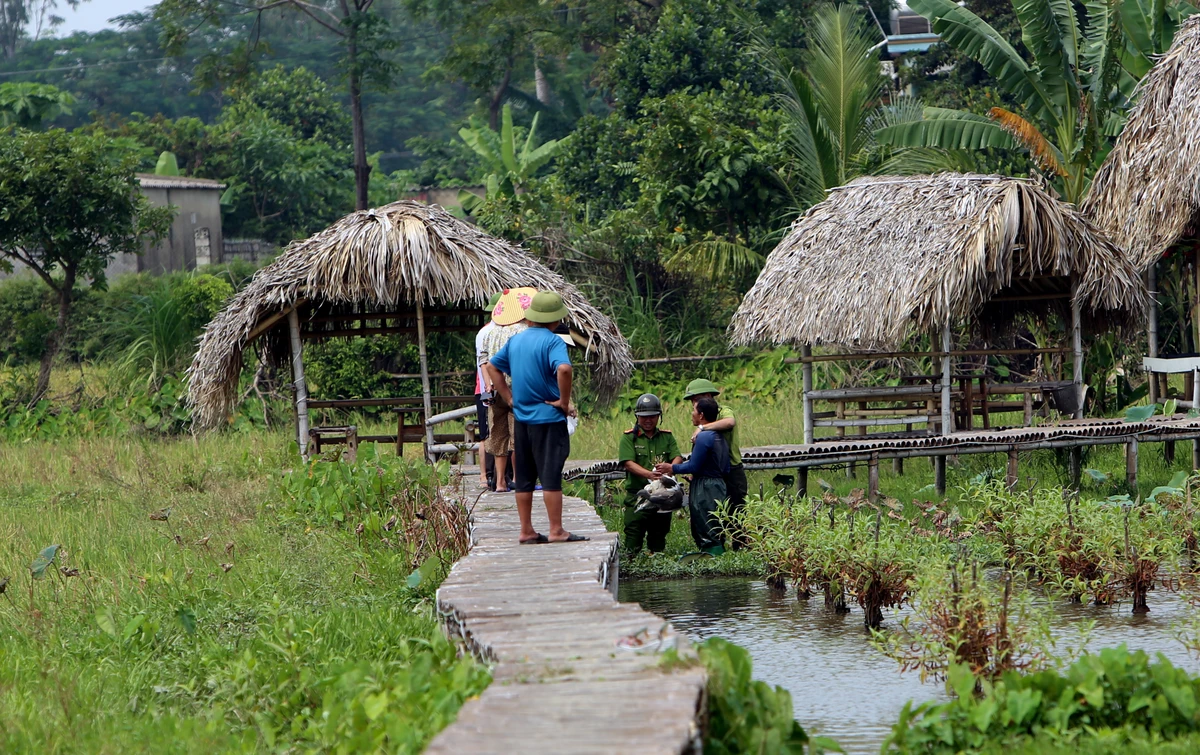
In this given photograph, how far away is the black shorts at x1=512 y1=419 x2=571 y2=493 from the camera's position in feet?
22.9

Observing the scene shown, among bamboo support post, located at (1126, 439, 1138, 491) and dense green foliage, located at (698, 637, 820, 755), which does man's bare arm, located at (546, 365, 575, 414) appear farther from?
bamboo support post, located at (1126, 439, 1138, 491)

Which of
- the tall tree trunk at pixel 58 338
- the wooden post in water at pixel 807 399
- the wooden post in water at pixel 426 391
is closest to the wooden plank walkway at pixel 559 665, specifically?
the wooden post in water at pixel 426 391

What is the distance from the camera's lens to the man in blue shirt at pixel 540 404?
693 centimetres

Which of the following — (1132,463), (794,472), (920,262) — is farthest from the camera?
(794,472)

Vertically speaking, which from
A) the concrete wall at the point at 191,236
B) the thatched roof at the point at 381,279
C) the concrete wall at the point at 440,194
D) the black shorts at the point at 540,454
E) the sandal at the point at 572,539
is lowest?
the sandal at the point at 572,539

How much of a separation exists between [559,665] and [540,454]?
2.53 meters

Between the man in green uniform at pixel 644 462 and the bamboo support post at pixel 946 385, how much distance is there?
328 cm

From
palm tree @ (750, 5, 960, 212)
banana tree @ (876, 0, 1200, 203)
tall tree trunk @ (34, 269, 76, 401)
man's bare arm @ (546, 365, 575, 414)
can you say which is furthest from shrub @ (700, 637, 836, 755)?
tall tree trunk @ (34, 269, 76, 401)

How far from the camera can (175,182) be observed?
26156mm

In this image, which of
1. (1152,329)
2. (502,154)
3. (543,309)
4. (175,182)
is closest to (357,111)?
(502,154)

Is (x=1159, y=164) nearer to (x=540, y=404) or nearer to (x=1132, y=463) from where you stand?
(x=1132, y=463)

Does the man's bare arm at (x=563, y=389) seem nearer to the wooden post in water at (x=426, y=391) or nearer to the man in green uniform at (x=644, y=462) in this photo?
the man in green uniform at (x=644, y=462)

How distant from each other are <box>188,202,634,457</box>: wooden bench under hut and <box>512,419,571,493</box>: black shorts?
14.2 feet

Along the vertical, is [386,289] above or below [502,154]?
below
